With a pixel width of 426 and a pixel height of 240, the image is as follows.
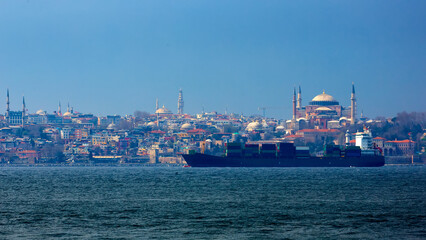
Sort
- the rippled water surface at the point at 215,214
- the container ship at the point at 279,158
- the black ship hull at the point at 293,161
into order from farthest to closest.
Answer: the container ship at the point at 279,158, the black ship hull at the point at 293,161, the rippled water surface at the point at 215,214

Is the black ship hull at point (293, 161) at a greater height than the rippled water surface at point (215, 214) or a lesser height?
greater

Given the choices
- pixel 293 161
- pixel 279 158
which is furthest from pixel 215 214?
pixel 293 161

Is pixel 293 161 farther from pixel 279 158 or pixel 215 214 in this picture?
pixel 215 214

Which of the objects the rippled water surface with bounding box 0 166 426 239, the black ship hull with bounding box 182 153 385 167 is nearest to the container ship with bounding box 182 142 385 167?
the black ship hull with bounding box 182 153 385 167

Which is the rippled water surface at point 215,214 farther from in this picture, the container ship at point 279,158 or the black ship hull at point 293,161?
the container ship at point 279,158

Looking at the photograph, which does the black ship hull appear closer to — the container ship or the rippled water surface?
the container ship

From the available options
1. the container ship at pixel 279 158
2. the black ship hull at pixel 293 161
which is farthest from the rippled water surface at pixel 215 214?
the container ship at pixel 279 158

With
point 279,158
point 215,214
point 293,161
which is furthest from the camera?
point 293,161

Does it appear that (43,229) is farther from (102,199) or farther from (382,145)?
(382,145)
